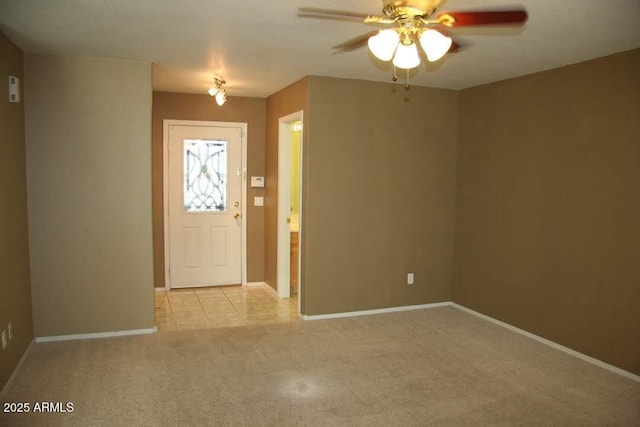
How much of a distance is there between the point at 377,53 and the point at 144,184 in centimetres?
271

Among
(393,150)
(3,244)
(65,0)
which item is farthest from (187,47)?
(393,150)

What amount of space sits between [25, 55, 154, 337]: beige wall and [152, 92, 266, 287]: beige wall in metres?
1.72

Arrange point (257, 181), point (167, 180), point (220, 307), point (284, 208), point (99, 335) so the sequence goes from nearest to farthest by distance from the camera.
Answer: point (99, 335), point (220, 307), point (284, 208), point (167, 180), point (257, 181)

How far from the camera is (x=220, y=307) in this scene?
5398mm

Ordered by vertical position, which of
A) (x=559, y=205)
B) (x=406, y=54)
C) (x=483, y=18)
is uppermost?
(x=483, y=18)

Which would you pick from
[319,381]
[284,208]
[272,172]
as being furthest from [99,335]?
[272,172]

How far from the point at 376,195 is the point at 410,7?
303cm

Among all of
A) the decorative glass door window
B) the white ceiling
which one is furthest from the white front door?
the white ceiling

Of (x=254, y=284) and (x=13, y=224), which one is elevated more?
(x=13, y=224)

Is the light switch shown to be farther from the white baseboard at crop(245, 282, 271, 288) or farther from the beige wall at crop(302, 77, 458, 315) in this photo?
the beige wall at crop(302, 77, 458, 315)

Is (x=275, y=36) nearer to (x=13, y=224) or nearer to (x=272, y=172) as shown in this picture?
(x=13, y=224)

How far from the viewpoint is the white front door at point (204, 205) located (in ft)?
19.9

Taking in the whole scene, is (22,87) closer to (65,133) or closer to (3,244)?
(65,133)

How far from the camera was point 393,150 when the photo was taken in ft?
16.8
